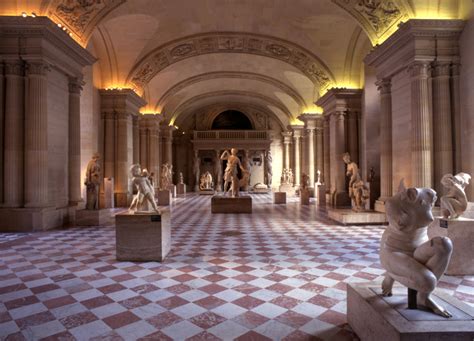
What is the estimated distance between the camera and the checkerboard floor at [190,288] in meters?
3.09

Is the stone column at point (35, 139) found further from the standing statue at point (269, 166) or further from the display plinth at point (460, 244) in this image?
the standing statue at point (269, 166)

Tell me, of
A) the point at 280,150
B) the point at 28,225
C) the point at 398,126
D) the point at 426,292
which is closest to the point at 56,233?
the point at 28,225

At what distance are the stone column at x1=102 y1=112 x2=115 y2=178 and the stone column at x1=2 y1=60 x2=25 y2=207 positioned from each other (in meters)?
6.39

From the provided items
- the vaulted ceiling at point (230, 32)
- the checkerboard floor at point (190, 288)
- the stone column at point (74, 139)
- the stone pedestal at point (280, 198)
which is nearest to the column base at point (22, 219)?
the checkerboard floor at point (190, 288)

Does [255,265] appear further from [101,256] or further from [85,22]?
[85,22]

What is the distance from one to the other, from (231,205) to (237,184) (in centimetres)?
133

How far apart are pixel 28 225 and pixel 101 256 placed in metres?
3.92

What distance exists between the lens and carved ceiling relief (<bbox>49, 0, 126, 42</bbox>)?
9.73 meters

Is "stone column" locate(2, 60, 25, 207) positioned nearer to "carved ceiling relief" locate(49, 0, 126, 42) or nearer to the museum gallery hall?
the museum gallery hall

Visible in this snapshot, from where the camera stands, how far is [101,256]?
5918 mm

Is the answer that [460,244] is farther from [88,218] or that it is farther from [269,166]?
[269,166]

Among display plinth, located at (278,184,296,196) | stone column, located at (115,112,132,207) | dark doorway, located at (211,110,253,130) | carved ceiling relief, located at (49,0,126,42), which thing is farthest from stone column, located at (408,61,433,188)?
dark doorway, located at (211,110,253,130)

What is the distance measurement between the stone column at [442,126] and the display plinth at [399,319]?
6.92m

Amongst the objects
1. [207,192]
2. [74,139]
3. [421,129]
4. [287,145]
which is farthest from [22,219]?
[287,145]
